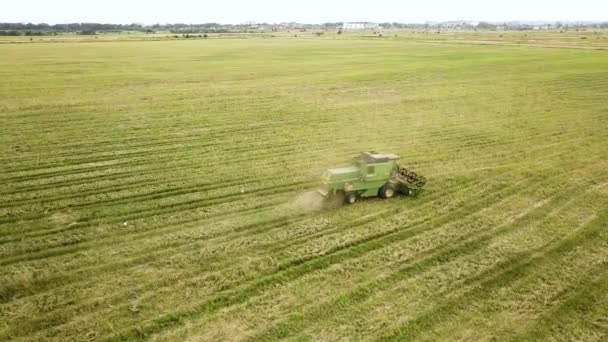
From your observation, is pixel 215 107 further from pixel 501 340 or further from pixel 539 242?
pixel 501 340

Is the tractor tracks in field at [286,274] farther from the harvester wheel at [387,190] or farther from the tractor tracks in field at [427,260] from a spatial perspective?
the harvester wheel at [387,190]

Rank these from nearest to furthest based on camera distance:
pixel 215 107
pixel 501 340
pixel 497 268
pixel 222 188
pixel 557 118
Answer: pixel 501 340, pixel 497 268, pixel 222 188, pixel 557 118, pixel 215 107

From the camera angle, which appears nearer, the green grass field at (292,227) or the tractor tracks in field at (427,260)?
the tractor tracks in field at (427,260)

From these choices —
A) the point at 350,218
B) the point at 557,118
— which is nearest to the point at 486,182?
the point at 350,218

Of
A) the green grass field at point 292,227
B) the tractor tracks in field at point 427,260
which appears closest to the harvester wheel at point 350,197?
the green grass field at point 292,227

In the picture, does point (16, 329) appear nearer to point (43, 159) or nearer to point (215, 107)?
point (43, 159)

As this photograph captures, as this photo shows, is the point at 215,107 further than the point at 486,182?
Yes

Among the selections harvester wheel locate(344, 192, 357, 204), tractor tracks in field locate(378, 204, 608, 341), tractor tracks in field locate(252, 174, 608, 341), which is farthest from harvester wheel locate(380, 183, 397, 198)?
tractor tracks in field locate(378, 204, 608, 341)

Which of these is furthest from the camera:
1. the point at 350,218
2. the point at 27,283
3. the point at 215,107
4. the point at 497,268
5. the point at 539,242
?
the point at 215,107
